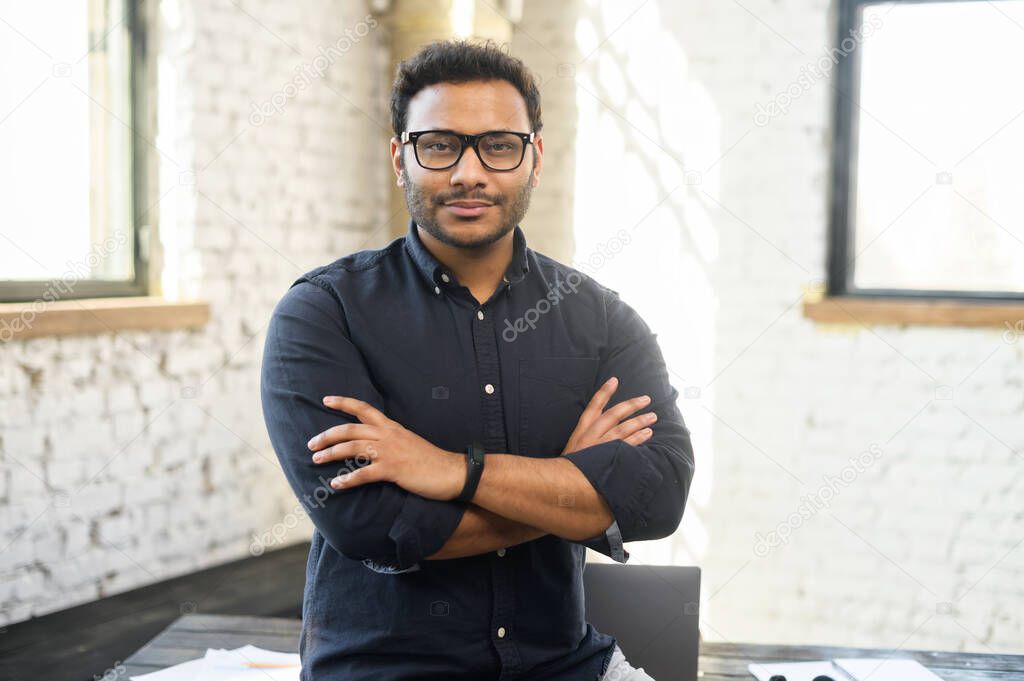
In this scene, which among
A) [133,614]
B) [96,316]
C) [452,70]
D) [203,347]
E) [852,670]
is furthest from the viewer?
[203,347]

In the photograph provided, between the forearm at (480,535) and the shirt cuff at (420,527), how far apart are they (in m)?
0.02

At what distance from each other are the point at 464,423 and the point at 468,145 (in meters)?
0.48

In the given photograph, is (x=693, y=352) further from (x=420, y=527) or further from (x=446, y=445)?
(x=420, y=527)

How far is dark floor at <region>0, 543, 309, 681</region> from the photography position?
2768 millimetres

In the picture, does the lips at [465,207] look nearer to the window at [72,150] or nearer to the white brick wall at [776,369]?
the window at [72,150]

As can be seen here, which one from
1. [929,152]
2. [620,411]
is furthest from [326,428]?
[929,152]

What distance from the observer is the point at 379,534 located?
1487mm

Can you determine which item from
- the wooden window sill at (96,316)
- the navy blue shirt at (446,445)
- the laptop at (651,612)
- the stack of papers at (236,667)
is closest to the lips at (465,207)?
the navy blue shirt at (446,445)

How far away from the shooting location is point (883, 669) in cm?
192

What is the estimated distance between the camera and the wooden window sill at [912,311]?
3588 mm

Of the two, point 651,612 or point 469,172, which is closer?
point 469,172

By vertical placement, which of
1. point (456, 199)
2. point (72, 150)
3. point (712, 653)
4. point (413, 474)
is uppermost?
point (72, 150)

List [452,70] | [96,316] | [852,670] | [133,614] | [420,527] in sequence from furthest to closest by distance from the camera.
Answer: [96,316], [133,614], [852,670], [452,70], [420,527]

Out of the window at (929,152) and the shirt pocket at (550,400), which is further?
the window at (929,152)
